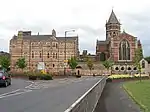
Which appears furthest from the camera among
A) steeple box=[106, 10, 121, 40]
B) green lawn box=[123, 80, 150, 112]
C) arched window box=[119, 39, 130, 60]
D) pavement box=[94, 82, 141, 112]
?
steeple box=[106, 10, 121, 40]

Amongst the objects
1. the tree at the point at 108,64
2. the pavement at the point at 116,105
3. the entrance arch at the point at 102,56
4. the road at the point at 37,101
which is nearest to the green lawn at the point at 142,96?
the pavement at the point at 116,105

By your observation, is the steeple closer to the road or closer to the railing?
the road

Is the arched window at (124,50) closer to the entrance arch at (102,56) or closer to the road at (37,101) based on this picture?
the entrance arch at (102,56)

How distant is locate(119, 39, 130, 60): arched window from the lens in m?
134

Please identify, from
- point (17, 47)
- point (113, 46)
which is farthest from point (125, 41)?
point (17, 47)

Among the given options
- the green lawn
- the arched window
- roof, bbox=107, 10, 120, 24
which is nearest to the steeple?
roof, bbox=107, 10, 120, 24

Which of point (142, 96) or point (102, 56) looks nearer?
point (142, 96)

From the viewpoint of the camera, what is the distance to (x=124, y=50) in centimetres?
13575

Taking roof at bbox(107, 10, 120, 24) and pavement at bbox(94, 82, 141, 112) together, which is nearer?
pavement at bbox(94, 82, 141, 112)

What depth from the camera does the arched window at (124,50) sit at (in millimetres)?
134375

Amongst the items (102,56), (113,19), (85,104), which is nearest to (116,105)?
(85,104)

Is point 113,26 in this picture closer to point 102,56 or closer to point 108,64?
point 102,56

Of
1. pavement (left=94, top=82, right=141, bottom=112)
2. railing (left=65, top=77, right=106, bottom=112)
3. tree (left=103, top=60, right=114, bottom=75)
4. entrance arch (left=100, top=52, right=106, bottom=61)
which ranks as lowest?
pavement (left=94, top=82, right=141, bottom=112)

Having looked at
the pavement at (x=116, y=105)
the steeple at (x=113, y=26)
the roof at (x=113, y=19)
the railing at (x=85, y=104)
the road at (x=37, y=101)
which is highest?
the roof at (x=113, y=19)
